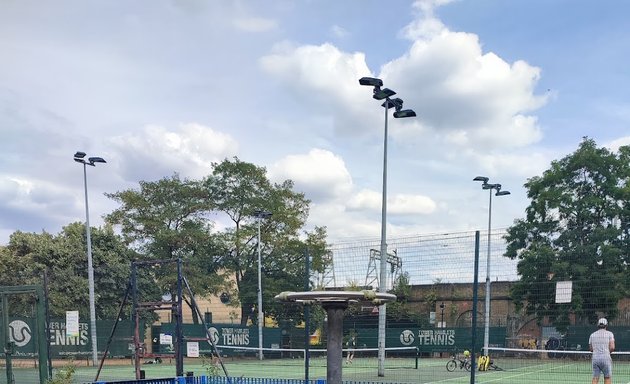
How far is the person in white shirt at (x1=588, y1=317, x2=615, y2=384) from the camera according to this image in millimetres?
12782

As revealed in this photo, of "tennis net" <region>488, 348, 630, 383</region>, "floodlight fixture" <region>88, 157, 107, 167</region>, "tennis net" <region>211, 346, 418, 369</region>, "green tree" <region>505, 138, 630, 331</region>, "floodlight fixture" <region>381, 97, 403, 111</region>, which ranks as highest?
"floodlight fixture" <region>381, 97, 403, 111</region>

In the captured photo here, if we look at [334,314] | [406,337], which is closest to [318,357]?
[406,337]

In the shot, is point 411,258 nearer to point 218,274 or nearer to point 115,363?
point 115,363

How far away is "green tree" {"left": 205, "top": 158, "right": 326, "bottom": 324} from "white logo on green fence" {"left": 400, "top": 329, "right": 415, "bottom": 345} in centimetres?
1156

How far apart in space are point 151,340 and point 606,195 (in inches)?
1114

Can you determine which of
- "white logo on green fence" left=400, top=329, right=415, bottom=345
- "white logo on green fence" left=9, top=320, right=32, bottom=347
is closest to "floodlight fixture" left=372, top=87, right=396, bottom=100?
"white logo on green fence" left=9, top=320, right=32, bottom=347

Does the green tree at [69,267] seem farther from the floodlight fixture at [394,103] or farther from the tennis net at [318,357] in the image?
the floodlight fixture at [394,103]

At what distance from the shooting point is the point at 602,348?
13.0m

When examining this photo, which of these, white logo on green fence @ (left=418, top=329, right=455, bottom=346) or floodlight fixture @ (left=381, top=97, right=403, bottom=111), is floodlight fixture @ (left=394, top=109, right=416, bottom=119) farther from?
white logo on green fence @ (left=418, top=329, right=455, bottom=346)

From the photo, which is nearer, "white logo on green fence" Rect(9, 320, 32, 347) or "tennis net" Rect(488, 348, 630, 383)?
"white logo on green fence" Rect(9, 320, 32, 347)

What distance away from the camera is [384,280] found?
68.6 feet

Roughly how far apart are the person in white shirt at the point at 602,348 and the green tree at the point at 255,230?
3316 cm

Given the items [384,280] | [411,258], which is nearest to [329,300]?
[411,258]

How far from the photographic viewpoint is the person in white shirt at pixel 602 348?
12782 millimetres
